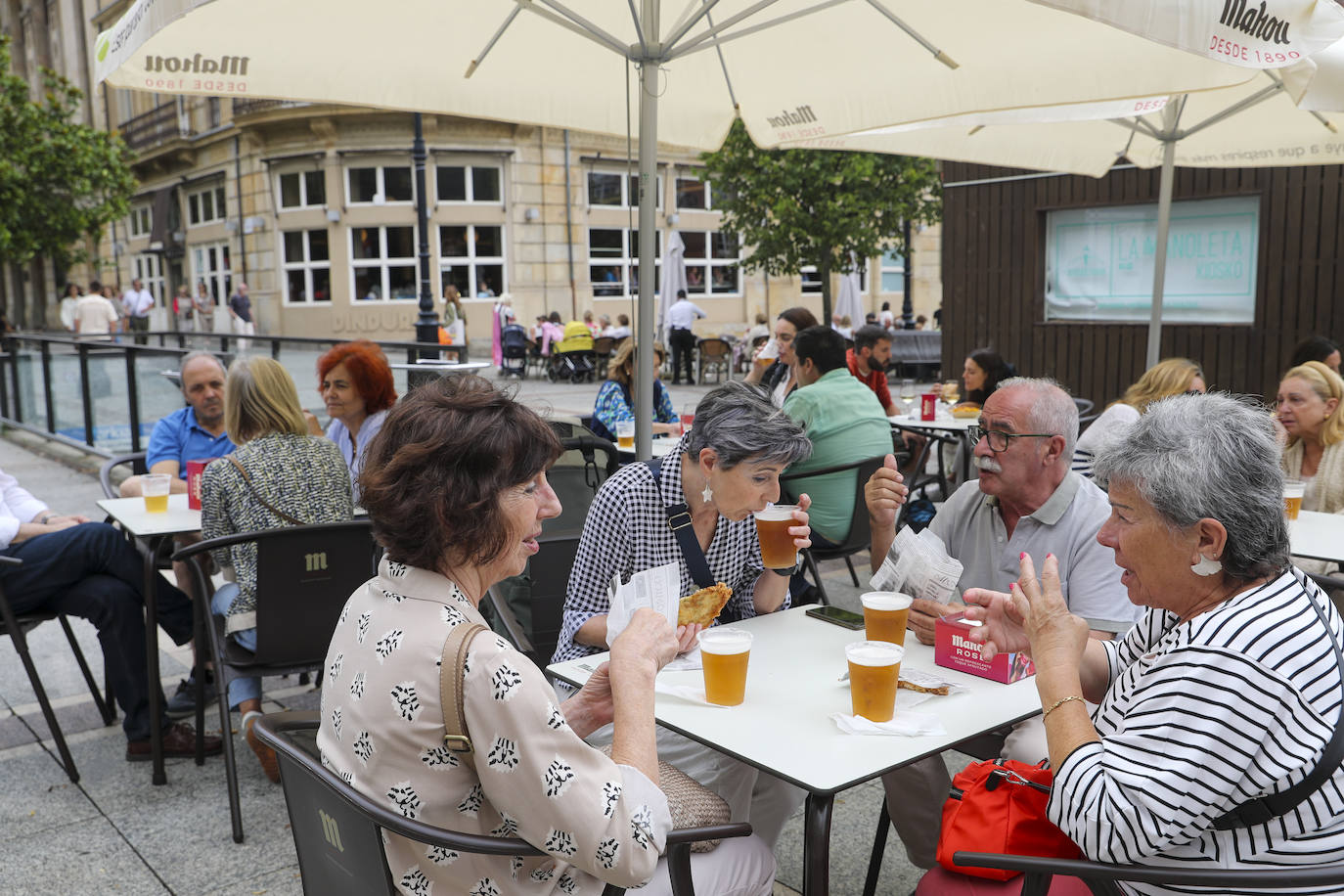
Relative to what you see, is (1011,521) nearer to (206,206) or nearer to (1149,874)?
(1149,874)

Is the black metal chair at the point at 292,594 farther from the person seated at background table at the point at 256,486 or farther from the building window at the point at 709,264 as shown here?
the building window at the point at 709,264

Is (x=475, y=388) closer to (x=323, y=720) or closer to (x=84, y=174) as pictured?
(x=323, y=720)

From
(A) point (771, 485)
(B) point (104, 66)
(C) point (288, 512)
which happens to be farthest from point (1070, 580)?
(B) point (104, 66)

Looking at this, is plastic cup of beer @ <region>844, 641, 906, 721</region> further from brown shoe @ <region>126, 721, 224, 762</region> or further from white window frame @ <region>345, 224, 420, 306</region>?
white window frame @ <region>345, 224, 420, 306</region>

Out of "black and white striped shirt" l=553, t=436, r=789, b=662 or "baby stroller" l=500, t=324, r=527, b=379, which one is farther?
"baby stroller" l=500, t=324, r=527, b=379

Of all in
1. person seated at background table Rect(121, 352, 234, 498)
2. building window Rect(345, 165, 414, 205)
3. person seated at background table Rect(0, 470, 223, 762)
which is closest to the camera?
person seated at background table Rect(0, 470, 223, 762)

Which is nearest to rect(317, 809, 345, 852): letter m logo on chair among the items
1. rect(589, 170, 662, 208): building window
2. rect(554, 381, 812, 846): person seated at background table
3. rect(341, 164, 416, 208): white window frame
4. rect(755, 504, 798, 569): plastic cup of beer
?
rect(554, 381, 812, 846): person seated at background table

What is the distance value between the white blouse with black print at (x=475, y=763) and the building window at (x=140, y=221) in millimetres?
35177

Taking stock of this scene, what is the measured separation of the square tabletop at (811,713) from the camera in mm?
1758

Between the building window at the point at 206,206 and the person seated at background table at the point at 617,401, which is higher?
the building window at the point at 206,206

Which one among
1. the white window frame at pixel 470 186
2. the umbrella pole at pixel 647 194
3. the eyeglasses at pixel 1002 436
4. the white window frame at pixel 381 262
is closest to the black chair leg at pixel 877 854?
the eyeglasses at pixel 1002 436

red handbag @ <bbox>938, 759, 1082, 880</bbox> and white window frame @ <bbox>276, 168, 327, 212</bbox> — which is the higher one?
white window frame @ <bbox>276, 168, 327, 212</bbox>

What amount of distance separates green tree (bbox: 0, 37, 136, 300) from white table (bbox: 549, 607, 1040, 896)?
70.8 feet

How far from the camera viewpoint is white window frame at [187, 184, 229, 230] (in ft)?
91.5
